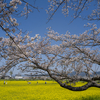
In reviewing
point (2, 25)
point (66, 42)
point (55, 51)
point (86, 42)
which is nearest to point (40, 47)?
point (55, 51)

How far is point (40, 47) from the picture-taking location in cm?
688

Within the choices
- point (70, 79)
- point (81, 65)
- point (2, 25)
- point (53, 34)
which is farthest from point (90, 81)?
point (53, 34)

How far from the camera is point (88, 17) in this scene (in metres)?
5.74

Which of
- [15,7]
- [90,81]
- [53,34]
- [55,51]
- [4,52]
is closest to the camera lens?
[15,7]

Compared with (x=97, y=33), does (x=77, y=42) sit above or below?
below

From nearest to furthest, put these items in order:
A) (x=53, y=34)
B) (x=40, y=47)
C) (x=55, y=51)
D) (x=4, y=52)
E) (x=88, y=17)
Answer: (x=4, y=52) < (x=88, y=17) < (x=40, y=47) < (x=55, y=51) < (x=53, y=34)

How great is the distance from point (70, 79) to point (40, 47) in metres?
3.52

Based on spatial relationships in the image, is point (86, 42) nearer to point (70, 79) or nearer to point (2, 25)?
point (70, 79)

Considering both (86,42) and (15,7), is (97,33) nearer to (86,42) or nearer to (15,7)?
(86,42)

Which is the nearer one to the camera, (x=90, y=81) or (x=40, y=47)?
(x=90, y=81)

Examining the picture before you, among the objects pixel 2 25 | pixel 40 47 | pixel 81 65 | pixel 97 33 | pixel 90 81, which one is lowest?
pixel 90 81

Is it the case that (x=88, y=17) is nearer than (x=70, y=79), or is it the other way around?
(x=70, y=79)

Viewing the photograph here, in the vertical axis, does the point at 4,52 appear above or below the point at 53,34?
below

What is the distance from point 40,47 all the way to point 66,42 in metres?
2.52
